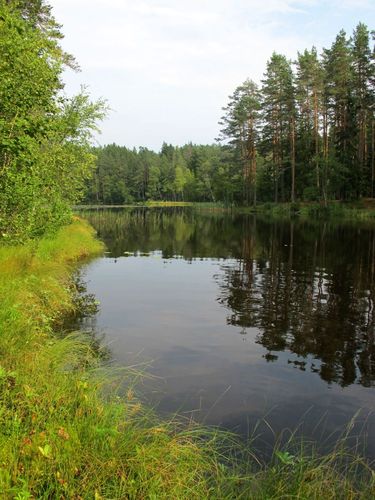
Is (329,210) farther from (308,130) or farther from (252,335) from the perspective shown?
(252,335)

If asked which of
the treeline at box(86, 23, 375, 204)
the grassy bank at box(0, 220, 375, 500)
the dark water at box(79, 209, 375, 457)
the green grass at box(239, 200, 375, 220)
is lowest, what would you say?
the dark water at box(79, 209, 375, 457)

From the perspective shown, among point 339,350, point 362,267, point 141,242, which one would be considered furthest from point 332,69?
point 339,350

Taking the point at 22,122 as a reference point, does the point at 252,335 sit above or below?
below

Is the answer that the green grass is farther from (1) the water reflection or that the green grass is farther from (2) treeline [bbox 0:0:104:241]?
(2) treeline [bbox 0:0:104:241]

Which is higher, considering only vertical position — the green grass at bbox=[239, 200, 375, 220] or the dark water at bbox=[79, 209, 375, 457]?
the green grass at bbox=[239, 200, 375, 220]

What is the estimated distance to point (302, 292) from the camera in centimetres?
1709

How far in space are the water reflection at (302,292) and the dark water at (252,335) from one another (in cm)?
5

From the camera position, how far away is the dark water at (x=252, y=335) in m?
7.95

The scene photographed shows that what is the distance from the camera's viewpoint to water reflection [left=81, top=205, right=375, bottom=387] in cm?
1073

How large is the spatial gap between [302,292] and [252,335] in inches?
223

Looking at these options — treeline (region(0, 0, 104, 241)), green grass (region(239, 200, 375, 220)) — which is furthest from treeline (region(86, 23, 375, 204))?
treeline (region(0, 0, 104, 241))

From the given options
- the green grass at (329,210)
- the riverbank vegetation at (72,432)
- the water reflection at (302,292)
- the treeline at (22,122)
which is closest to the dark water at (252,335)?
the water reflection at (302,292)

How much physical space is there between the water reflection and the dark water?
51 mm

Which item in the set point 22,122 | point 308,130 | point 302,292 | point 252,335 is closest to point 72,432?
point 22,122
